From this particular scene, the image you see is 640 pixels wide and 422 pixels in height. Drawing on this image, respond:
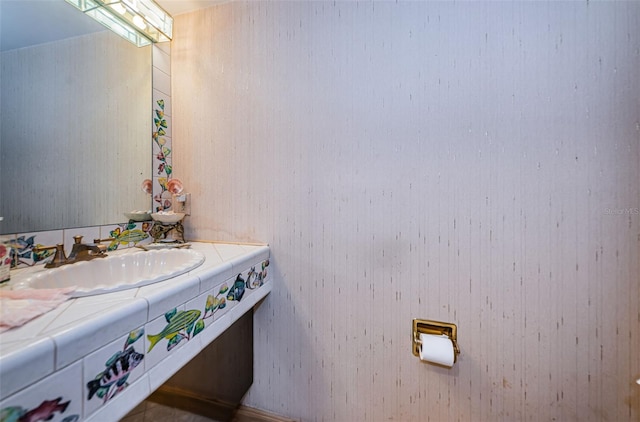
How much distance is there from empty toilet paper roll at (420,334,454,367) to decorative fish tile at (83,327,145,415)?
90 cm

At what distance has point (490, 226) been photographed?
0.92 metres

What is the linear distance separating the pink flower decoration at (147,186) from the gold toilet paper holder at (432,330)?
1.41 metres

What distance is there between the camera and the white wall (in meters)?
0.84

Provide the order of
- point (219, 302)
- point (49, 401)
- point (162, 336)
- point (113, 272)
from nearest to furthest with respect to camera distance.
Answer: point (49, 401)
point (162, 336)
point (219, 302)
point (113, 272)

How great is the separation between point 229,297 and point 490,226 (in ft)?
3.34

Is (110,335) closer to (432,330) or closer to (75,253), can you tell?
(75,253)

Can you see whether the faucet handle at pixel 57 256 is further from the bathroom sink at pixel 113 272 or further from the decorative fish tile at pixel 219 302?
the decorative fish tile at pixel 219 302

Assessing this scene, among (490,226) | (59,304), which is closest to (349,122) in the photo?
(490,226)

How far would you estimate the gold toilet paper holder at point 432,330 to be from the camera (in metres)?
0.95

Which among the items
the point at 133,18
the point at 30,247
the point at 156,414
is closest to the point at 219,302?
the point at 156,414

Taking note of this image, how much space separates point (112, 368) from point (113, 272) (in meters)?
0.59

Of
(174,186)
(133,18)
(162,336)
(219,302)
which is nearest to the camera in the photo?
(162,336)

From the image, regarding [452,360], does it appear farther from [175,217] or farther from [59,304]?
[175,217]

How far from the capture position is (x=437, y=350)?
2.92ft
